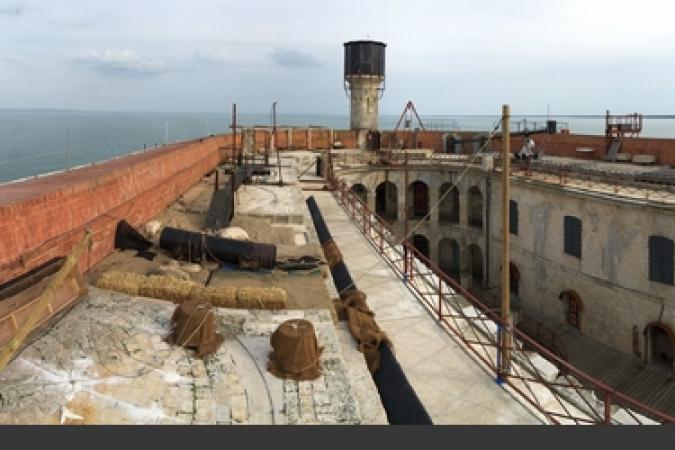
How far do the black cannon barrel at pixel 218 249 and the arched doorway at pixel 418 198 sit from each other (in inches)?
1283

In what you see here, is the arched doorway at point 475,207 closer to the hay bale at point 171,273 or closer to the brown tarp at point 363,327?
the brown tarp at point 363,327

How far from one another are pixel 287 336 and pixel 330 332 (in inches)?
53.2

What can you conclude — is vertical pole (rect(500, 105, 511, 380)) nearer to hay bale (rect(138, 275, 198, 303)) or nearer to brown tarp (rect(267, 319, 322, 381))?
brown tarp (rect(267, 319, 322, 381))

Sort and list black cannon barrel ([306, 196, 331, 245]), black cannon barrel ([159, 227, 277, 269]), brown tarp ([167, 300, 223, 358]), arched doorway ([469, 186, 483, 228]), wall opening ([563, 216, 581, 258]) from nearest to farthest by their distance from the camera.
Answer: brown tarp ([167, 300, 223, 358]) < black cannon barrel ([159, 227, 277, 269]) < black cannon barrel ([306, 196, 331, 245]) < wall opening ([563, 216, 581, 258]) < arched doorway ([469, 186, 483, 228])

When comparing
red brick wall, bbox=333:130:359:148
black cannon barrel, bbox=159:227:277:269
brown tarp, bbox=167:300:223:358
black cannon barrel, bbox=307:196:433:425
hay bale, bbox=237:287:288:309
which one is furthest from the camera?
red brick wall, bbox=333:130:359:148

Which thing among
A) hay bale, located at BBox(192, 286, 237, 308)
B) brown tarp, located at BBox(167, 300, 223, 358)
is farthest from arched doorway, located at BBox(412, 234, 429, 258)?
brown tarp, located at BBox(167, 300, 223, 358)

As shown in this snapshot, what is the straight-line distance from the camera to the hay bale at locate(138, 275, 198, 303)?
9141 mm

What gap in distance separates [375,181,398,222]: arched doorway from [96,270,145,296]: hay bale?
3382 centimetres

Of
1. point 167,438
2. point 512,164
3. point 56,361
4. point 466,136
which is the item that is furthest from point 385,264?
point 466,136

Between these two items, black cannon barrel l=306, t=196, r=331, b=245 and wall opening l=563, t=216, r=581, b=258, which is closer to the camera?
black cannon barrel l=306, t=196, r=331, b=245

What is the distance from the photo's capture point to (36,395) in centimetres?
556

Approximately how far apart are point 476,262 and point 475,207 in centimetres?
415

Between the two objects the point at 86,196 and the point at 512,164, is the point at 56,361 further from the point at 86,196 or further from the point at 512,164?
the point at 512,164

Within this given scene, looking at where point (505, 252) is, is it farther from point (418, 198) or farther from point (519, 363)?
point (418, 198)
